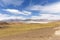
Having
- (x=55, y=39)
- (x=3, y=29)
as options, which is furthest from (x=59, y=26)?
(x=55, y=39)

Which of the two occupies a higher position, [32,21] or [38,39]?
[32,21]

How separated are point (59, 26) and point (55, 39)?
1003 cm

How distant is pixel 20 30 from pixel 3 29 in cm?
213

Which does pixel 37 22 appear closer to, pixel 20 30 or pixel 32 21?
pixel 32 21

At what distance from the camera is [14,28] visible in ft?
51.4

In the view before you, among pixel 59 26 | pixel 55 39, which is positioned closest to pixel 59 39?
pixel 55 39

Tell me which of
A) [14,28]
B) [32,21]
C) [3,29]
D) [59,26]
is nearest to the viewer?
[32,21]

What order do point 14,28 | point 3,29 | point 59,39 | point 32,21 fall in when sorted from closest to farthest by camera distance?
point 59,39
point 32,21
point 14,28
point 3,29

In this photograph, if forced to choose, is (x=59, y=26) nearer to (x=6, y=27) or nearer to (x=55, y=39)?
(x=6, y=27)

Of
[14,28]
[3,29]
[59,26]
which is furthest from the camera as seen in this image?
[59,26]

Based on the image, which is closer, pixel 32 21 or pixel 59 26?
pixel 32 21

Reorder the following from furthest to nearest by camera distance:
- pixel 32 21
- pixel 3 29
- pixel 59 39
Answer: pixel 3 29
pixel 32 21
pixel 59 39

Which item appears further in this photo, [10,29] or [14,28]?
[10,29]

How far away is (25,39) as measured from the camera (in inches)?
427
